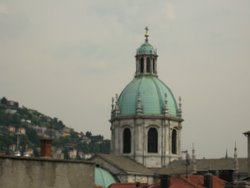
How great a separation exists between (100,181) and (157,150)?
1376 cm

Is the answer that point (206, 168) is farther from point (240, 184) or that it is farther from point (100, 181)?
point (240, 184)

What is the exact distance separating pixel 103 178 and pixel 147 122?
13368 mm

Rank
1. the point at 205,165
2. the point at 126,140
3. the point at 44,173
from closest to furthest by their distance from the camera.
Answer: the point at 44,173 < the point at 205,165 < the point at 126,140

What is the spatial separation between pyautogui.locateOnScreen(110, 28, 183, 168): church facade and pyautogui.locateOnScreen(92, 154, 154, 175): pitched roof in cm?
210

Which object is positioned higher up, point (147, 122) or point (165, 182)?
point (147, 122)

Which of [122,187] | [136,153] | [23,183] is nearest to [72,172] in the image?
[23,183]

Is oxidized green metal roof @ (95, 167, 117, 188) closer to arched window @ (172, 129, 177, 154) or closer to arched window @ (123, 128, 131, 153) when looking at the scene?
arched window @ (123, 128, 131, 153)

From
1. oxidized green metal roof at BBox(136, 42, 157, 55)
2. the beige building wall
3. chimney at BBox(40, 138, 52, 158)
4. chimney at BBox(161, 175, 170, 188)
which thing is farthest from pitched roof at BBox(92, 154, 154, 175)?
the beige building wall

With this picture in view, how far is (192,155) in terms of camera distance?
335ft

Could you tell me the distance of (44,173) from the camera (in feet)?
91.1

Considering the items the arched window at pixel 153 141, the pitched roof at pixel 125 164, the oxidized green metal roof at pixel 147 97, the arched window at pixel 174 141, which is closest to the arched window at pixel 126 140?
the oxidized green metal roof at pixel 147 97

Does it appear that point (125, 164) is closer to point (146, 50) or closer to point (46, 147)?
point (146, 50)

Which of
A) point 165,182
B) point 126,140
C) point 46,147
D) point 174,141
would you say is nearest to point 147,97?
point 126,140

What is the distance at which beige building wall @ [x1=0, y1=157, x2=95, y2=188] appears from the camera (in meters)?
26.9
